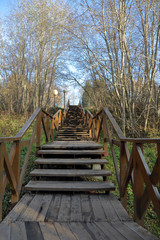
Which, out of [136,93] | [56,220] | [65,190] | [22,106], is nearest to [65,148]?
[65,190]

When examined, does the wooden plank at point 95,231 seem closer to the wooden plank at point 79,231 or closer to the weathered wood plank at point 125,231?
the wooden plank at point 79,231

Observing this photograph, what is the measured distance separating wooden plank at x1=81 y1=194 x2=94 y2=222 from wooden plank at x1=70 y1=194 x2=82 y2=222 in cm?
5

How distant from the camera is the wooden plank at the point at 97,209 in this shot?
6.40ft

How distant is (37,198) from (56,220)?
2.19 ft

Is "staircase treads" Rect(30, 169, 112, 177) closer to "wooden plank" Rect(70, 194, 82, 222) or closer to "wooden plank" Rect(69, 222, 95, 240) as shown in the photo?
"wooden plank" Rect(70, 194, 82, 222)

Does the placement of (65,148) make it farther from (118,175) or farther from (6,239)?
(6,239)

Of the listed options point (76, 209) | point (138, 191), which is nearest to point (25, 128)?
point (76, 209)

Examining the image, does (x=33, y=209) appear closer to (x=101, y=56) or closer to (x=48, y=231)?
(x=48, y=231)

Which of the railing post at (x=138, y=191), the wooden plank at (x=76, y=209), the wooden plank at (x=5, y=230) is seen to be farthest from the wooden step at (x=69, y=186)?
the wooden plank at (x=5, y=230)

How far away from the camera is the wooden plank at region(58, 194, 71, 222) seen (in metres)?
1.95

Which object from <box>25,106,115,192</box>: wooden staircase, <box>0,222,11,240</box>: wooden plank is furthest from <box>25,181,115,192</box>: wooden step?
<box>0,222,11,240</box>: wooden plank

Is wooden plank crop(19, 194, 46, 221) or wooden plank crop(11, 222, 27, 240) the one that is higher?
wooden plank crop(11, 222, 27, 240)

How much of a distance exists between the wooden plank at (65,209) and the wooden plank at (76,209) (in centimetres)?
5

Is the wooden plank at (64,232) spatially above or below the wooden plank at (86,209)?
above
